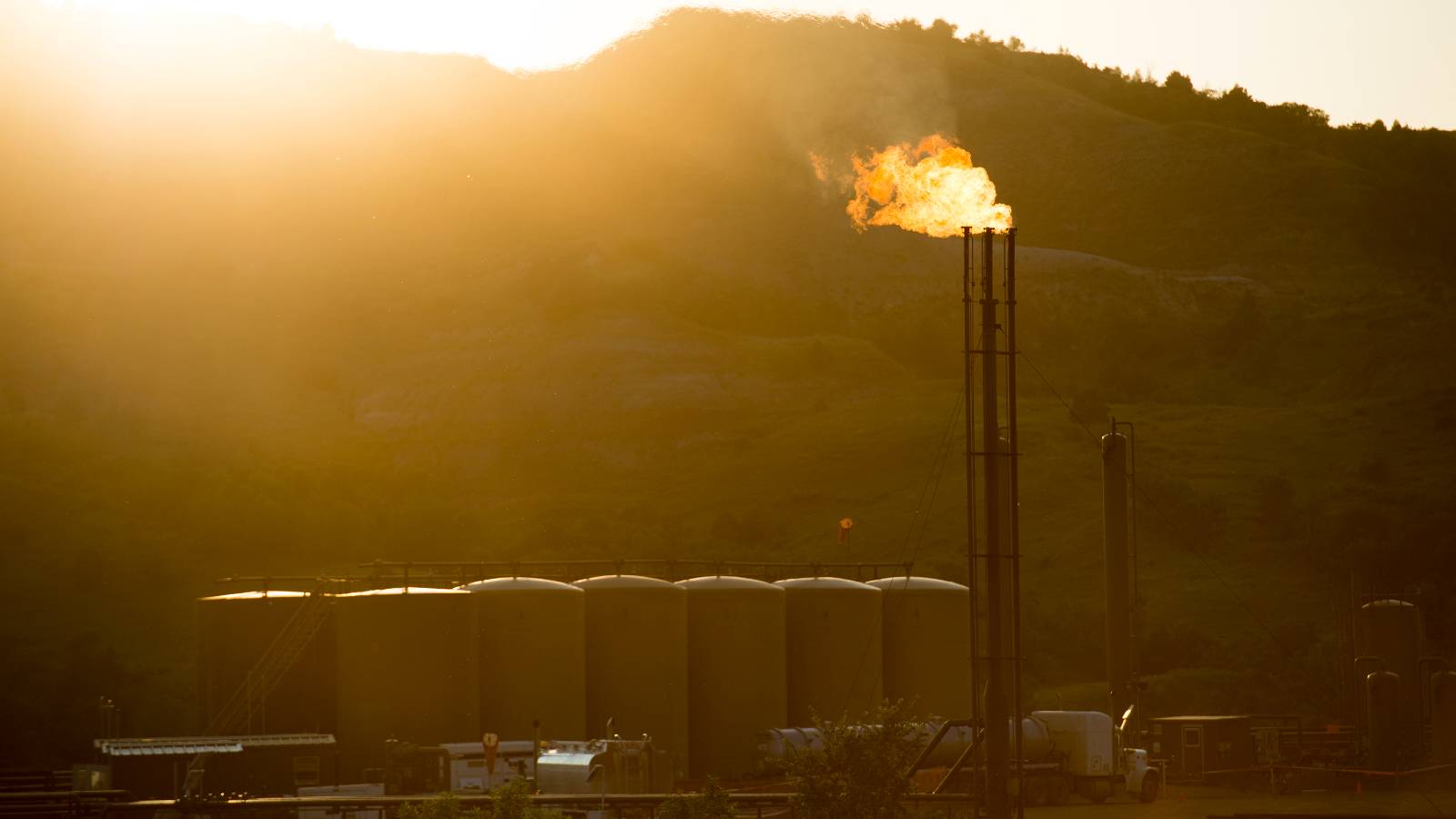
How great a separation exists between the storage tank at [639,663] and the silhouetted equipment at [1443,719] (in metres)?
24.1

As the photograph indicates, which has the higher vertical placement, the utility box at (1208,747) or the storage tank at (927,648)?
the storage tank at (927,648)

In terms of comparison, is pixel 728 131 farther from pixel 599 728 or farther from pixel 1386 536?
pixel 599 728

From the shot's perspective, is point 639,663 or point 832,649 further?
point 832,649

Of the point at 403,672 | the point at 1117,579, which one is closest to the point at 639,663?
the point at 403,672

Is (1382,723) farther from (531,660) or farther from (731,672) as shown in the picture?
(531,660)

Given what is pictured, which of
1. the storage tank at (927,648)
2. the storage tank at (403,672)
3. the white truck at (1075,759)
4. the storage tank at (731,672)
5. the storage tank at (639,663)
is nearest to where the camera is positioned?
the storage tank at (403,672)

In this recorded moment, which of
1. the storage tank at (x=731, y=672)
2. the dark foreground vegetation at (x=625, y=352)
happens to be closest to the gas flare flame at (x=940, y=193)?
the storage tank at (x=731, y=672)

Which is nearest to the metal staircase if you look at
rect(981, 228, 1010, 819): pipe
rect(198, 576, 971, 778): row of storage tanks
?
rect(198, 576, 971, 778): row of storage tanks

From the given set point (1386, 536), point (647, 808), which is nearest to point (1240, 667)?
point (1386, 536)

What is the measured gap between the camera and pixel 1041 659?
84500 millimetres

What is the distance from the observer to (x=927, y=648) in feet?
190

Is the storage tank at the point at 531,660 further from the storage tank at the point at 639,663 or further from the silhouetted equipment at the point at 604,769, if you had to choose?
the silhouetted equipment at the point at 604,769

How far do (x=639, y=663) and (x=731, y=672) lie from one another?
3.17 metres

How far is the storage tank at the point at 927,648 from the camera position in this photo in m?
57.6
